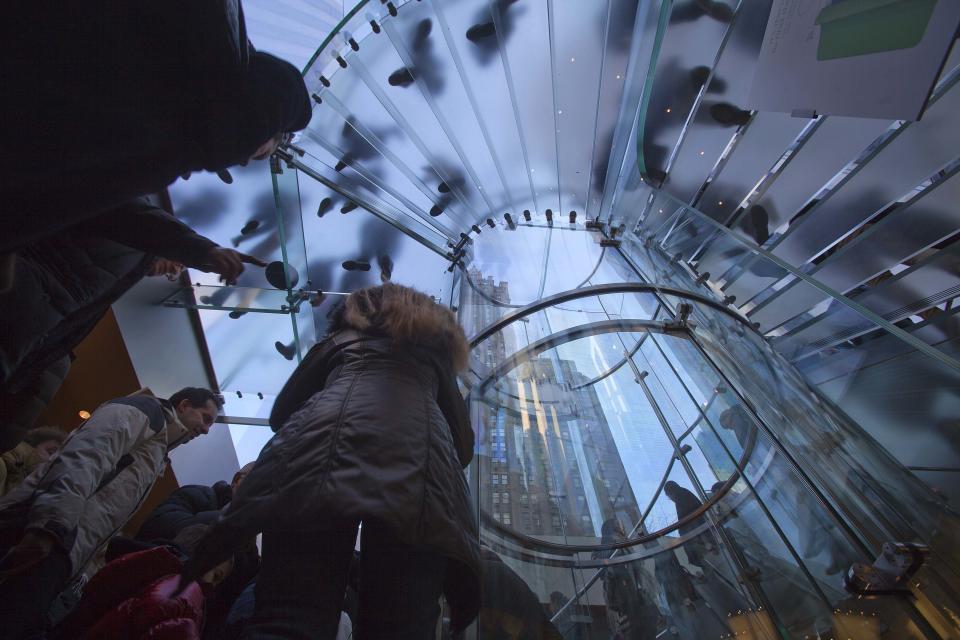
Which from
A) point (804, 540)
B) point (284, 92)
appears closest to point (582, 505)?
point (804, 540)

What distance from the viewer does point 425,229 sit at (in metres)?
3.72

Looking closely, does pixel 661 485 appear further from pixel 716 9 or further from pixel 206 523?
pixel 716 9

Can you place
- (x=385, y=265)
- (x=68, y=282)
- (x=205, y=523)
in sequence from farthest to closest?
(x=385, y=265) < (x=205, y=523) < (x=68, y=282)

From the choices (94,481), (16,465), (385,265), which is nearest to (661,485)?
(94,481)

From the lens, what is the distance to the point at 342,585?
96 cm

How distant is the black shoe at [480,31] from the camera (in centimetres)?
250

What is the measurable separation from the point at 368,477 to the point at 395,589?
10.4 inches

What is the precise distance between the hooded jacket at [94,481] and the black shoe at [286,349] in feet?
5.36

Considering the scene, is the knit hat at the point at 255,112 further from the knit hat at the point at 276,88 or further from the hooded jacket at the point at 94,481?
the hooded jacket at the point at 94,481

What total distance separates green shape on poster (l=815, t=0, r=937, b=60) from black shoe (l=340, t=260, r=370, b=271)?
3099mm

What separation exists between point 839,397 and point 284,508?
13.6ft


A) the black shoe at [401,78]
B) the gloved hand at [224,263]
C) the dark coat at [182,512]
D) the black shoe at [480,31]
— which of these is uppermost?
the black shoe at [480,31]


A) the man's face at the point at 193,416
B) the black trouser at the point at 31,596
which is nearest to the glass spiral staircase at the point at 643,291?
the man's face at the point at 193,416

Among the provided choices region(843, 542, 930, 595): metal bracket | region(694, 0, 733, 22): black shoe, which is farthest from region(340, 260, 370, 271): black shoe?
region(843, 542, 930, 595): metal bracket
